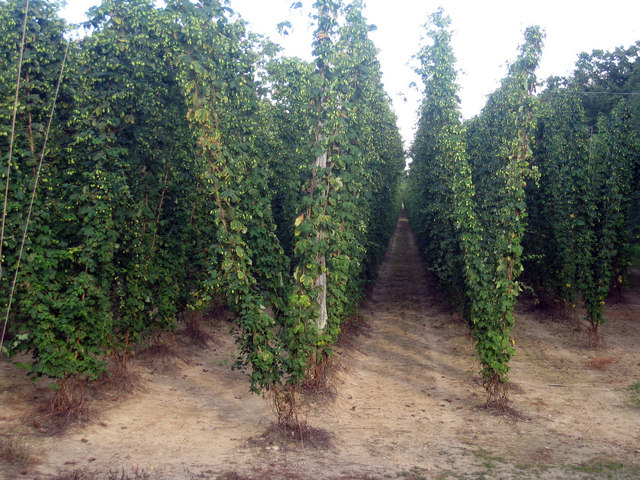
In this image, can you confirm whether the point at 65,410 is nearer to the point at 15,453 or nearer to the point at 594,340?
the point at 15,453

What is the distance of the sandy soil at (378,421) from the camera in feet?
19.6

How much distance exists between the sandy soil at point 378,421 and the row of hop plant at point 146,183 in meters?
0.82

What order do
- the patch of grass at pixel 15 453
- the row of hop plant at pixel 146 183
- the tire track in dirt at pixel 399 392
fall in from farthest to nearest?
the tire track in dirt at pixel 399 392
the row of hop plant at pixel 146 183
the patch of grass at pixel 15 453

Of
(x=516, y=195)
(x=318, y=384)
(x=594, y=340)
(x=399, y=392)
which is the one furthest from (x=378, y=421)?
(x=594, y=340)

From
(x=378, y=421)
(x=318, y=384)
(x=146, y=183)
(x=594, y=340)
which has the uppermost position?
(x=146, y=183)

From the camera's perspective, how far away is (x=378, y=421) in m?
7.69

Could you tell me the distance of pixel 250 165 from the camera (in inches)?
269

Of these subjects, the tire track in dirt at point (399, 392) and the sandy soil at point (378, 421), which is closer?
the sandy soil at point (378, 421)

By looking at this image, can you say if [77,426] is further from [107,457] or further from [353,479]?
[353,479]

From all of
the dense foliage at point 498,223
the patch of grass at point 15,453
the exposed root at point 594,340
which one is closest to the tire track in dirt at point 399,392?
the dense foliage at point 498,223

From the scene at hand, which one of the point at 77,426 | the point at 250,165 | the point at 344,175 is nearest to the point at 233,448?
the point at 77,426

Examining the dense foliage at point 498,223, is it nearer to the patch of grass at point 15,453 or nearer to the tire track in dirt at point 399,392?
the tire track in dirt at point 399,392

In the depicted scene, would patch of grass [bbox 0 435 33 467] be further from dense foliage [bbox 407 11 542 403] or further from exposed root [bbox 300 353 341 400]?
dense foliage [bbox 407 11 542 403]

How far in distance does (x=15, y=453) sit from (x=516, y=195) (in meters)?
7.52
